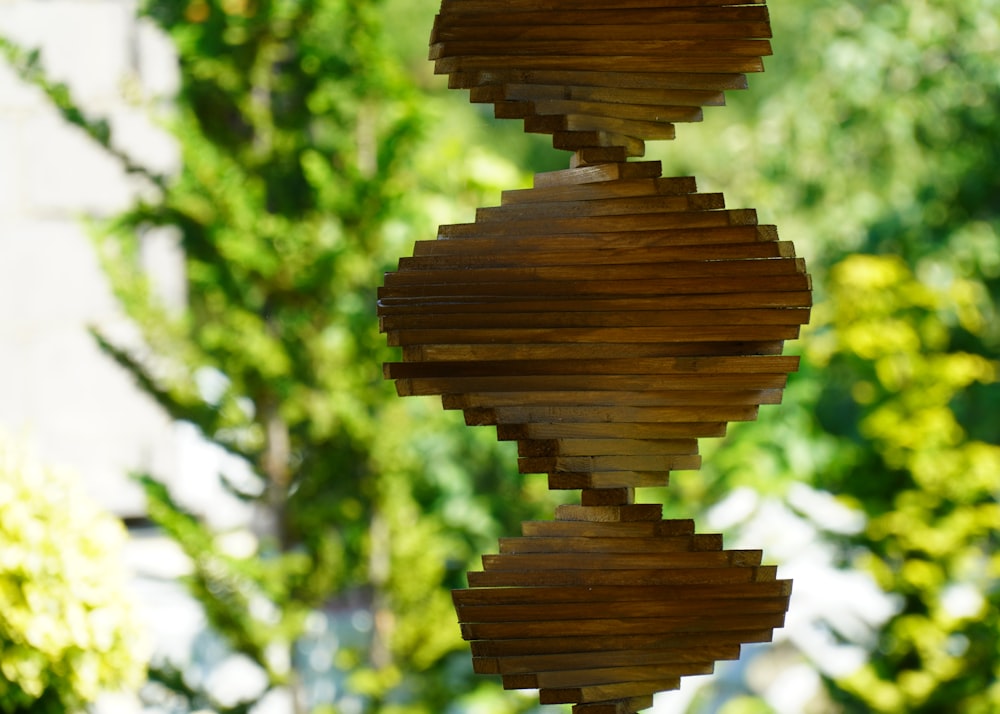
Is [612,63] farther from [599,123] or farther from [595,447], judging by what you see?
[595,447]

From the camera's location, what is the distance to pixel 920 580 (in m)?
2.69

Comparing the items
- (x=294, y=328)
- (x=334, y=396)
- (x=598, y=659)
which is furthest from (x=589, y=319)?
(x=294, y=328)

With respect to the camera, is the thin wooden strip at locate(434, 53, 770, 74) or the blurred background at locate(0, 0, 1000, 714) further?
the blurred background at locate(0, 0, 1000, 714)

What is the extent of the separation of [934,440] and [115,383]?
2135 millimetres

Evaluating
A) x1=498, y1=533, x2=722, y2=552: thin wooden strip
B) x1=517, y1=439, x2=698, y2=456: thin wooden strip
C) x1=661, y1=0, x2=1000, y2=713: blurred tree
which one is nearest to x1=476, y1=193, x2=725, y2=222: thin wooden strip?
x1=517, y1=439, x2=698, y2=456: thin wooden strip

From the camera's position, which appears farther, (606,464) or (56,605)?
(56,605)

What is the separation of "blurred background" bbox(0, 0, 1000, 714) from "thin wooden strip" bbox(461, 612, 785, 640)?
1.23 meters

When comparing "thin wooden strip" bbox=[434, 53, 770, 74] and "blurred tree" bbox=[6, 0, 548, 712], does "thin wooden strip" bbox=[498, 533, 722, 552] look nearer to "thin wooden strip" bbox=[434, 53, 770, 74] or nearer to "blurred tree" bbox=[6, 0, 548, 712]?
"thin wooden strip" bbox=[434, 53, 770, 74]

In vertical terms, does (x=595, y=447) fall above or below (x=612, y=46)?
below

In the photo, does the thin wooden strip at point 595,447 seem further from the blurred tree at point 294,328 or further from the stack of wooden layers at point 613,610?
the blurred tree at point 294,328

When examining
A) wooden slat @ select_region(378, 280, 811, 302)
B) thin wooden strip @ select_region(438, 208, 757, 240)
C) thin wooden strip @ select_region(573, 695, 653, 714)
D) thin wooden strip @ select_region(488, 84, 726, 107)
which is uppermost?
thin wooden strip @ select_region(488, 84, 726, 107)

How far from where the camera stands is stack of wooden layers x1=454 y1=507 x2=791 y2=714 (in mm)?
1083

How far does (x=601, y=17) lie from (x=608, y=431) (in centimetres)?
41

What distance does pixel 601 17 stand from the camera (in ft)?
3.54
